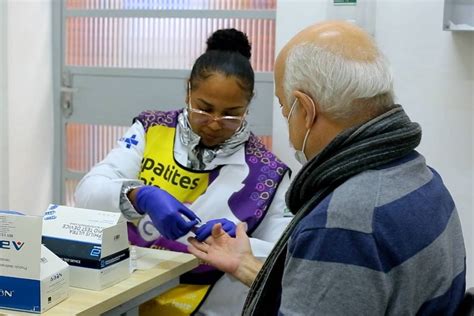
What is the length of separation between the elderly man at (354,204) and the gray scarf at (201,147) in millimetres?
719

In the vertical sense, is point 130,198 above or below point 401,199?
below

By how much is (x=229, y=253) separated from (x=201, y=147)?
457 mm

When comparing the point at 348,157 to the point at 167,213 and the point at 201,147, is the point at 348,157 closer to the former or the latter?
the point at 167,213

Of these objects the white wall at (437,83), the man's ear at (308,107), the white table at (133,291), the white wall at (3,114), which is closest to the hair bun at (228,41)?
the white wall at (437,83)

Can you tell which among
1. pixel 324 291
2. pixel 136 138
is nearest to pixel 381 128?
pixel 324 291

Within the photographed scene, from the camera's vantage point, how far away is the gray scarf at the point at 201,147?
1990 mm

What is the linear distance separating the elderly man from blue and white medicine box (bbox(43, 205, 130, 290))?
41cm

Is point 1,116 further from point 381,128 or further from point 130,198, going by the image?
point 381,128

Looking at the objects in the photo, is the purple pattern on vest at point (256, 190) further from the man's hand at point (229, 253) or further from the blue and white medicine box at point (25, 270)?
the blue and white medicine box at point (25, 270)

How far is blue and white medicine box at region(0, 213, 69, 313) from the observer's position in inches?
53.9

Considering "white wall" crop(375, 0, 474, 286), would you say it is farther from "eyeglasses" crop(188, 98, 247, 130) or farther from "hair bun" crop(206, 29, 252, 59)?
"eyeglasses" crop(188, 98, 247, 130)

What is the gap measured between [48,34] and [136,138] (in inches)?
44.7

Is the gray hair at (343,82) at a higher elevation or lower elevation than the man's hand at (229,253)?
higher

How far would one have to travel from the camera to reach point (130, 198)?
1.85 m
